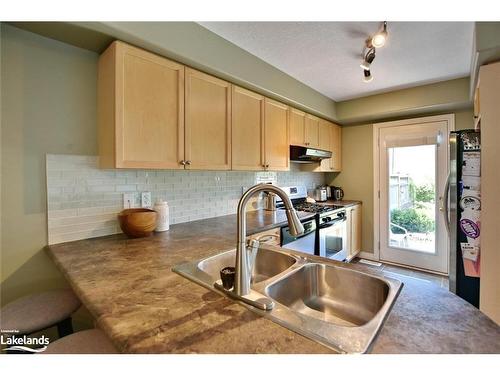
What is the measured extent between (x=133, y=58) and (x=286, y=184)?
231 cm

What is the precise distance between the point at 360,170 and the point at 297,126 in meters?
1.55

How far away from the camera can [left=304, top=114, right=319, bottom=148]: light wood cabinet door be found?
10.0 feet

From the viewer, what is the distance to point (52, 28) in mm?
1331

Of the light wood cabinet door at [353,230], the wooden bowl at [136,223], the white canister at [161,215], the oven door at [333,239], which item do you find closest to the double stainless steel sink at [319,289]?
the wooden bowl at [136,223]

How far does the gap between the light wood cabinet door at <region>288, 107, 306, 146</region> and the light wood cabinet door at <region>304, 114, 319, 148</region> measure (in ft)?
0.25

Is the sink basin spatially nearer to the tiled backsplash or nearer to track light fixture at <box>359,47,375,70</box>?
the tiled backsplash

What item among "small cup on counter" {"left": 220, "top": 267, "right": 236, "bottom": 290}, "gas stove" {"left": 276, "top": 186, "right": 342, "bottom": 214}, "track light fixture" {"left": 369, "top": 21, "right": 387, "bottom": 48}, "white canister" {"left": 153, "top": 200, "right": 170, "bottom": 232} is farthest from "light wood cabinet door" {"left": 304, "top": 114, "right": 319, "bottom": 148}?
"small cup on counter" {"left": 220, "top": 267, "right": 236, "bottom": 290}

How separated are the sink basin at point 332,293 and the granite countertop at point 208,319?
158 millimetres

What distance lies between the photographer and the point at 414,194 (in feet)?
10.7

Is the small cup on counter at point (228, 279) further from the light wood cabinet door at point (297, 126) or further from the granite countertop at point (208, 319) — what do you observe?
Answer: the light wood cabinet door at point (297, 126)

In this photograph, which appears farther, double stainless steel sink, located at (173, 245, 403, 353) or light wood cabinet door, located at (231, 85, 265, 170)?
light wood cabinet door, located at (231, 85, 265, 170)

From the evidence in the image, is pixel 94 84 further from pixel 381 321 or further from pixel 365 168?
pixel 365 168
